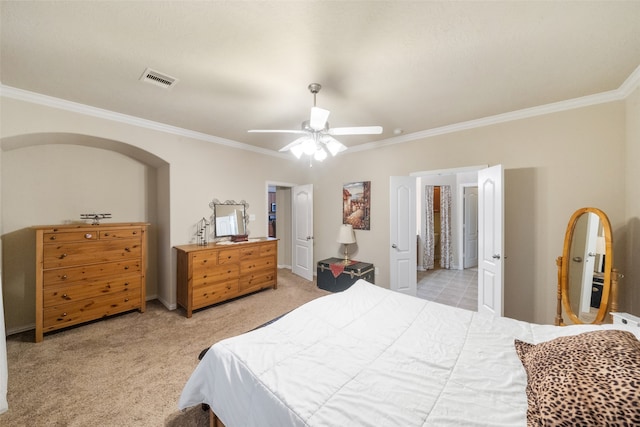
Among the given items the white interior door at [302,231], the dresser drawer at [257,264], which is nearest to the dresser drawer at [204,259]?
the dresser drawer at [257,264]

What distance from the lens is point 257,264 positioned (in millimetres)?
3791

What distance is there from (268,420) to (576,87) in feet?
11.8

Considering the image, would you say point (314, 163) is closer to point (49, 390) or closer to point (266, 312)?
point (266, 312)

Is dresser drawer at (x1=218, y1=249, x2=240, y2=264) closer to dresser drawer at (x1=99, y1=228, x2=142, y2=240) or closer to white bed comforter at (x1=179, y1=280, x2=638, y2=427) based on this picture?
dresser drawer at (x1=99, y1=228, x2=142, y2=240)

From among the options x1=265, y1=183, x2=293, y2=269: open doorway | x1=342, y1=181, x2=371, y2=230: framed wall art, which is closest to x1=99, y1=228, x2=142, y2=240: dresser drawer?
x1=265, y1=183, x2=293, y2=269: open doorway

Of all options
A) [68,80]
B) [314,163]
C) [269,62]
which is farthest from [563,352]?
[314,163]

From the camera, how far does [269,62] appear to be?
6.05 ft

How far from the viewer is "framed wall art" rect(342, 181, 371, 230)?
13.7ft

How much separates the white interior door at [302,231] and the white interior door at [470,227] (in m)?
3.83

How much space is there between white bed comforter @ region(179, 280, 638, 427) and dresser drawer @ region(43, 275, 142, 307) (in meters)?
2.32

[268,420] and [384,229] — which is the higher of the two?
[384,229]

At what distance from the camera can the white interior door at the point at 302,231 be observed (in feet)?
15.4

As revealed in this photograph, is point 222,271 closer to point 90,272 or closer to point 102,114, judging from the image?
point 90,272

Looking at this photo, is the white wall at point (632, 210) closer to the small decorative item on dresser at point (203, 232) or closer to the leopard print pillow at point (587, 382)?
the leopard print pillow at point (587, 382)
